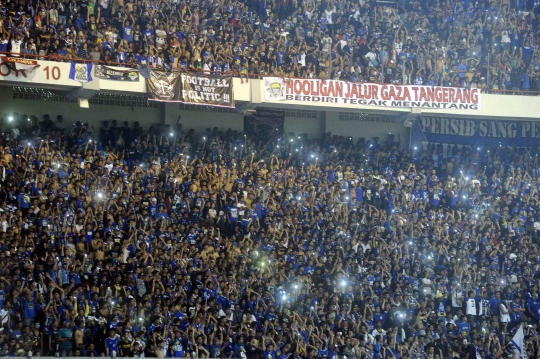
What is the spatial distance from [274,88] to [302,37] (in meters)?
2.84

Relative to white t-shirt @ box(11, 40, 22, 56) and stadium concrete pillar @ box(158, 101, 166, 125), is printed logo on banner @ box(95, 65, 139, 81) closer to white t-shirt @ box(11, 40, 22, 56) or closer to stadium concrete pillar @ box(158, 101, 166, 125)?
white t-shirt @ box(11, 40, 22, 56)

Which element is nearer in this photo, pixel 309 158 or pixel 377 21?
pixel 309 158

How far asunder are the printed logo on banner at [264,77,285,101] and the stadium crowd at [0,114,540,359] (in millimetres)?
1721

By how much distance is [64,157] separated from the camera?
23156mm

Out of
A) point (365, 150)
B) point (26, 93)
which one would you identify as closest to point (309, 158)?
point (365, 150)

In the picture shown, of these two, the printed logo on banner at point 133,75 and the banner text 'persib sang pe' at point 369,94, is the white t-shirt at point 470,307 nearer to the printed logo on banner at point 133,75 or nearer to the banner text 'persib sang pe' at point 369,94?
the banner text 'persib sang pe' at point 369,94

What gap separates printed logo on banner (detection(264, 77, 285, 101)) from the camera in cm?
2630

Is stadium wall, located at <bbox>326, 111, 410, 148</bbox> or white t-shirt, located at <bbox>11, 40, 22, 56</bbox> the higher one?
white t-shirt, located at <bbox>11, 40, 22, 56</bbox>

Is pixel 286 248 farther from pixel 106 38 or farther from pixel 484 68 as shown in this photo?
pixel 484 68

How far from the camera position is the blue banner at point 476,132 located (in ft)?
103

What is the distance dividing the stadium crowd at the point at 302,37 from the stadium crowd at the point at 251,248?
7.71 feet

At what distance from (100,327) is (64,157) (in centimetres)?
631

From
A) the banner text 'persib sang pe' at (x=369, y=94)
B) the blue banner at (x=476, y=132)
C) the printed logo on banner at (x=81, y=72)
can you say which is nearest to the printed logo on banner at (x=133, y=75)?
the printed logo on banner at (x=81, y=72)

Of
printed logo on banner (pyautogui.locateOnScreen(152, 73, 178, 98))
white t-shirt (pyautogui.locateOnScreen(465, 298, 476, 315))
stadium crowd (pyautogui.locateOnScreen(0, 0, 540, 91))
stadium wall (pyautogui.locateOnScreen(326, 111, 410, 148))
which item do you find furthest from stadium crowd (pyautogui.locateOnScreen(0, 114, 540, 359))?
stadium crowd (pyautogui.locateOnScreen(0, 0, 540, 91))
